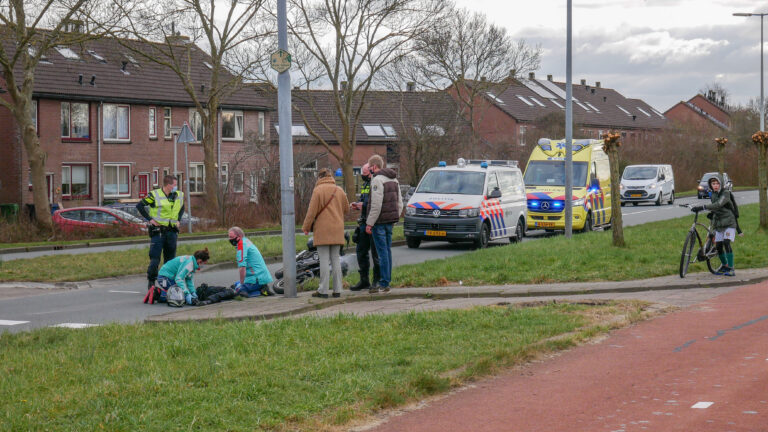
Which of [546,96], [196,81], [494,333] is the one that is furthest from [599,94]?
[494,333]

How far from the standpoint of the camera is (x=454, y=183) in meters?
21.2

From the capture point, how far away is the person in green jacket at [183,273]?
12.5 metres

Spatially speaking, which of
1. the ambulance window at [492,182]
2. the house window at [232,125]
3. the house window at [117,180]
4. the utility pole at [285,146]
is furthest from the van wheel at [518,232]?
the house window at [232,125]

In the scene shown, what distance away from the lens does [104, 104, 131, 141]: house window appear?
144ft

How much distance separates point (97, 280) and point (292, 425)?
1170 cm

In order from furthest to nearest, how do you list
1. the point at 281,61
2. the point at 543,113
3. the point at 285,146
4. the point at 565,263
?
the point at 543,113 < the point at 565,263 < the point at 285,146 < the point at 281,61

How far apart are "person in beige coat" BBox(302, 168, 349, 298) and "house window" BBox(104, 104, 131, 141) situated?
34268mm

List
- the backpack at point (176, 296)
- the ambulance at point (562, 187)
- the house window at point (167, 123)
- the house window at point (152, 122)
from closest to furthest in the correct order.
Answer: the backpack at point (176, 296) < the ambulance at point (562, 187) < the house window at point (152, 122) < the house window at point (167, 123)

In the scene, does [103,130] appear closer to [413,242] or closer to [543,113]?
[413,242]

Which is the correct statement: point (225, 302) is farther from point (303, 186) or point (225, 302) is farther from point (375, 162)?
point (303, 186)

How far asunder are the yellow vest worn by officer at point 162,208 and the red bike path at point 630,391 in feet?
26.3

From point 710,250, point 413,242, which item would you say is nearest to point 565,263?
point 710,250

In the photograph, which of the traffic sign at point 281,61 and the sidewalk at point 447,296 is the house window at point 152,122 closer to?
the sidewalk at point 447,296

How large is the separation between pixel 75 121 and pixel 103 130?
151 cm
